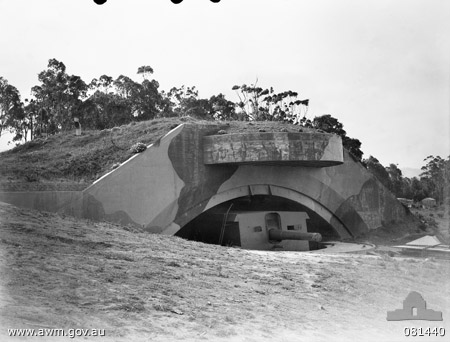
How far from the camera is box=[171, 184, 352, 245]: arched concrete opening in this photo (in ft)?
76.9

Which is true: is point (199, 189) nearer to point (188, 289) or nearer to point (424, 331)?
point (188, 289)

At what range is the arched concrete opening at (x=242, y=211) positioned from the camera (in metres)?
23.5

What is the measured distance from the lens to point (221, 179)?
2462 cm

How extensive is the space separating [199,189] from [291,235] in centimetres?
440

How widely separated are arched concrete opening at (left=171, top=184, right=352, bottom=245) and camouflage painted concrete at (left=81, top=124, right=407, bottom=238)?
0.22ft

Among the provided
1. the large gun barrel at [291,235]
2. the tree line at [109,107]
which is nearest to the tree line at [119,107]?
the tree line at [109,107]

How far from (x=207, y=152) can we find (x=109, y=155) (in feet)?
14.2

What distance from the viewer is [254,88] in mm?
45375

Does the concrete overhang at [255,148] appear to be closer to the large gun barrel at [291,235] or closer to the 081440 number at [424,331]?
the large gun barrel at [291,235]

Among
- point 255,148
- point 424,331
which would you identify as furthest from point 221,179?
point 424,331

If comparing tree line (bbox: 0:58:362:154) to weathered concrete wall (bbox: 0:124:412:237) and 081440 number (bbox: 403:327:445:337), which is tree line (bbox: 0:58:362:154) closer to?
weathered concrete wall (bbox: 0:124:412:237)

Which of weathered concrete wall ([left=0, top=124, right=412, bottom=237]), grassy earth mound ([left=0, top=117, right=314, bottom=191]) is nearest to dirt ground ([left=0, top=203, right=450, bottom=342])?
grassy earth mound ([left=0, top=117, right=314, bottom=191])

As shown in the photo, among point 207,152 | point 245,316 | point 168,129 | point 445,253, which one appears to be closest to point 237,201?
point 207,152

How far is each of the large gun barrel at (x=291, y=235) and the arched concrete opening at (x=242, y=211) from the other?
1.28m
